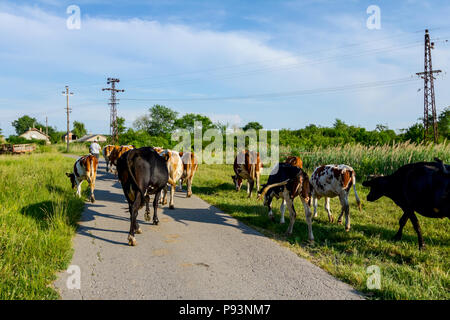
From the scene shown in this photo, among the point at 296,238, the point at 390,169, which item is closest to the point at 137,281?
the point at 296,238

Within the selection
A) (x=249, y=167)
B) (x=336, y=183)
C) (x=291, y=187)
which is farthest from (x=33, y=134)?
(x=336, y=183)

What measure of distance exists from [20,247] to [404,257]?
22.7 feet

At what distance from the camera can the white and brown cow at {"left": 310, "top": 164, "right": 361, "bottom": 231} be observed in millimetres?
7230

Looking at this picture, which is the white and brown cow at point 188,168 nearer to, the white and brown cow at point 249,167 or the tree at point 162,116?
the white and brown cow at point 249,167

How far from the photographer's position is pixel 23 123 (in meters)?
122

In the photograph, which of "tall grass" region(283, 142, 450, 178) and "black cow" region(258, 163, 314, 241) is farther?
"tall grass" region(283, 142, 450, 178)

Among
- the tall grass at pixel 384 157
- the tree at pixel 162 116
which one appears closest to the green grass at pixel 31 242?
the tall grass at pixel 384 157

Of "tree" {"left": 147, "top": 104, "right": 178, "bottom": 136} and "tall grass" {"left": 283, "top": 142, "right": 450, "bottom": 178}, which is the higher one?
"tree" {"left": 147, "top": 104, "right": 178, "bottom": 136}

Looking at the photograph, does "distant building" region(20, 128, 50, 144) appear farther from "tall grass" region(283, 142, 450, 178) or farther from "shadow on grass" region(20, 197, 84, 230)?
"shadow on grass" region(20, 197, 84, 230)

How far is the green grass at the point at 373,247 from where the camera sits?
13.5ft

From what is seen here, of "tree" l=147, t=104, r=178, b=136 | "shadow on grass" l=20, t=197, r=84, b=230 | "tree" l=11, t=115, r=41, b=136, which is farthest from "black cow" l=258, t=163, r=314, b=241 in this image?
"tree" l=11, t=115, r=41, b=136

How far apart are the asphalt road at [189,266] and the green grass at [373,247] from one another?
1.24 feet

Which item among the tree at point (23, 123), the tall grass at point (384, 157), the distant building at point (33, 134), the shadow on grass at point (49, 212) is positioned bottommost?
the shadow on grass at point (49, 212)

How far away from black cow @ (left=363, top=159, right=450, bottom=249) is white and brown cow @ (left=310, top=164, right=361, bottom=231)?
971mm
